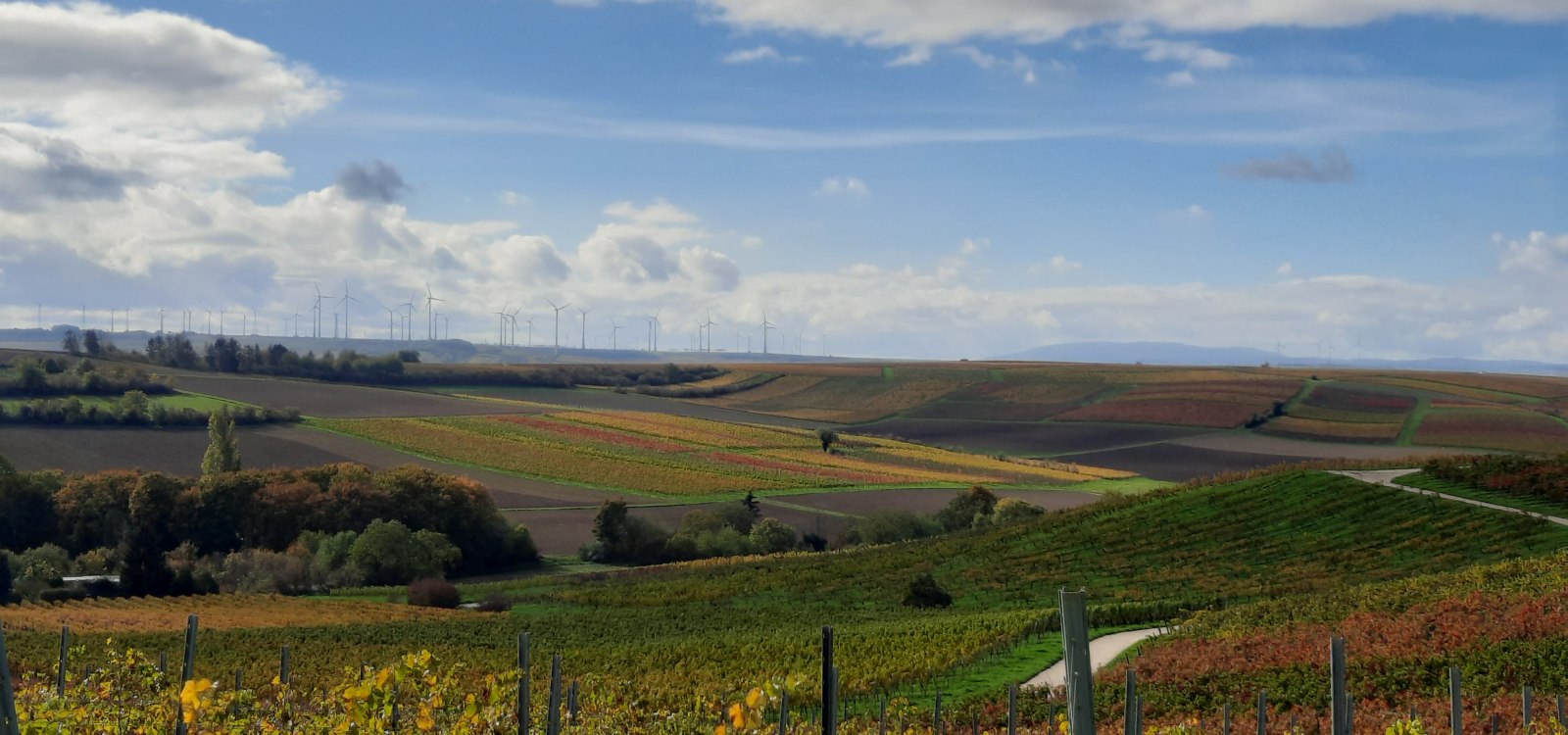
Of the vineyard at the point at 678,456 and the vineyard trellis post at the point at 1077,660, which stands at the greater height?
the vineyard trellis post at the point at 1077,660

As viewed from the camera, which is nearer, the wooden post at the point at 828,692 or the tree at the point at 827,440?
the wooden post at the point at 828,692

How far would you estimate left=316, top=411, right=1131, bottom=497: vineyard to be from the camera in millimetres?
100750

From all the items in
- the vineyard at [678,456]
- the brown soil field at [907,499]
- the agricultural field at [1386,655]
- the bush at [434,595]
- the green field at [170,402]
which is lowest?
the bush at [434,595]

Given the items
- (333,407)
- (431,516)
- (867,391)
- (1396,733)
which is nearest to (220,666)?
(1396,733)

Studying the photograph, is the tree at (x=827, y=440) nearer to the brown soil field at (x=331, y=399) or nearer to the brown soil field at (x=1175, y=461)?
the brown soil field at (x=1175, y=461)

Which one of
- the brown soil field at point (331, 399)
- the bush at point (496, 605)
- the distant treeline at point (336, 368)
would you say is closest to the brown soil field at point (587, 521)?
the bush at point (496, 605)

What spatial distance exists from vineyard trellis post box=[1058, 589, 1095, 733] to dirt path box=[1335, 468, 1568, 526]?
55896 mm

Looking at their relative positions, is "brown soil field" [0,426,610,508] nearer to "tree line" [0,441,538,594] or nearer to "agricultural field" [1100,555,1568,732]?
"tree line" [0,441,538,594]

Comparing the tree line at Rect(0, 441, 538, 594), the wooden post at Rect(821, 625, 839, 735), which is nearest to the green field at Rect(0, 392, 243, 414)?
the tree line at Rect(0, 441, 538, 594)

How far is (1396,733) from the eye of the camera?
13.1 meters

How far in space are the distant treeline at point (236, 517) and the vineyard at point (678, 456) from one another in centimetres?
1901

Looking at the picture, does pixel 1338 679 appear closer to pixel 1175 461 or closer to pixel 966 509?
pixel 966 509

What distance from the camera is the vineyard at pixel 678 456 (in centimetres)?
10075

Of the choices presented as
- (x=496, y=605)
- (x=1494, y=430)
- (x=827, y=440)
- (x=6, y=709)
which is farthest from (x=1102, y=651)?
(x=1494, y=430)
